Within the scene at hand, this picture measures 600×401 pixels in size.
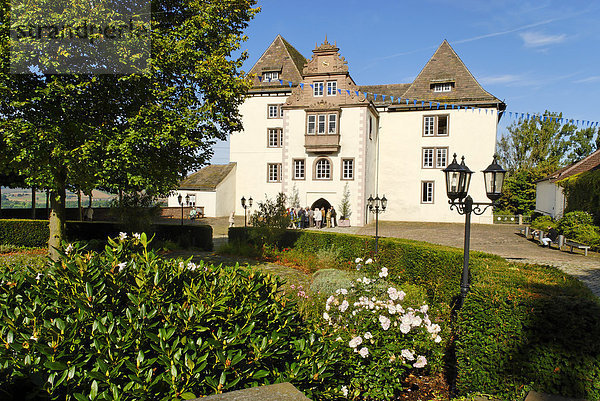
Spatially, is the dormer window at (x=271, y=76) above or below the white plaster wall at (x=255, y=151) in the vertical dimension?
above

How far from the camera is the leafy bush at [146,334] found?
8.38ft

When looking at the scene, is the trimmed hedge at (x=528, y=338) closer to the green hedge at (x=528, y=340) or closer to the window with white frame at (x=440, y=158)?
the green hedge at (x=528, y=340)

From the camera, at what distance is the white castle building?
29656mm

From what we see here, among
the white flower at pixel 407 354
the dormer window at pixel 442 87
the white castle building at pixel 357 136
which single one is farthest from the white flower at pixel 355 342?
the dormer window at pixel 442 87

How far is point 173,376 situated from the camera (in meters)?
2.57

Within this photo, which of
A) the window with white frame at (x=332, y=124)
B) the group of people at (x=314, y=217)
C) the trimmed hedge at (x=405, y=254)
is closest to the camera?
the trimmed hedge at (x=405, y=254)

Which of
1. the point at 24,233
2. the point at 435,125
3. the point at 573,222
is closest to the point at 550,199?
the point at 435,125

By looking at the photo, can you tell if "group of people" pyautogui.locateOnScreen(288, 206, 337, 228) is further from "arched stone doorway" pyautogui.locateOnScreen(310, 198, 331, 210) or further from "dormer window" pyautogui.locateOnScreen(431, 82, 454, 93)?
"dormer window" pyautogui.locateOnScreen(431, 82, 454, 93)

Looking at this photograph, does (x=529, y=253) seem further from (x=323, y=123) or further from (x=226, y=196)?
(x=226, y=196)

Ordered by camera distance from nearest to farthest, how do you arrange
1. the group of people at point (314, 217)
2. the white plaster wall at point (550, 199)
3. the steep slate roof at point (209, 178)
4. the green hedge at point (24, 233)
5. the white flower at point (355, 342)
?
the white flower at point (355, 342) → the green hedge at point (24, 233) → the group of people at point (314, 217) → the white plaster wall at point (550, 199) → the steep slate roof at point (209, 178)

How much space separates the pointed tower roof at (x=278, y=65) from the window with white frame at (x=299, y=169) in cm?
→ 718

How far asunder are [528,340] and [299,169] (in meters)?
27.2

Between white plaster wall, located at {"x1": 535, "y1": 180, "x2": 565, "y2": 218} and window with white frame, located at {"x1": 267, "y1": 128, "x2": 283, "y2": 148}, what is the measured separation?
880 inches

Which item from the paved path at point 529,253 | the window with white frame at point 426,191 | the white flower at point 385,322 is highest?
the window with white frame at point 426,191
